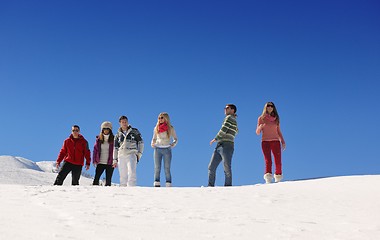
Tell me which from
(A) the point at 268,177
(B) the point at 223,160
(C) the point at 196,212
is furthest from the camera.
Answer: (A) the point at 268,177

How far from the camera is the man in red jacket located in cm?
1105

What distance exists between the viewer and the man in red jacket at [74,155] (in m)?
11.1

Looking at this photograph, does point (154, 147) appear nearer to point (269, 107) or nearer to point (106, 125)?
point (106, 125)

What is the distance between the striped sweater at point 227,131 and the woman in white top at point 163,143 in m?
1.08

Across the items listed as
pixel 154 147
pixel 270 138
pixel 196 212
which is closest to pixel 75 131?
pixel 154 147

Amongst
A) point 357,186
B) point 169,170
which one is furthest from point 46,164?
point 357,186

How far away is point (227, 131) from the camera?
33.1 ft

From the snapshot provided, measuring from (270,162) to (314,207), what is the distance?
3.49m

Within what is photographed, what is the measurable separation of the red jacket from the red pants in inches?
166

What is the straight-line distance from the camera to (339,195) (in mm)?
7723

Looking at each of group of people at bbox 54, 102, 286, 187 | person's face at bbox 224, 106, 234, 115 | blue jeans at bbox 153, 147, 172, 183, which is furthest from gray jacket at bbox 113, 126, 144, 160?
person's face at bbox 224, 106, 234, 115

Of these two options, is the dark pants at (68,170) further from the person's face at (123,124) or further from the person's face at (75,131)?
the person's face at (123,124)

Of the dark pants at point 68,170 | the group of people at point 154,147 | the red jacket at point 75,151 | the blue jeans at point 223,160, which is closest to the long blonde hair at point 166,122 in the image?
the group of people at point 154,147

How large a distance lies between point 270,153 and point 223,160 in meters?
1.10
